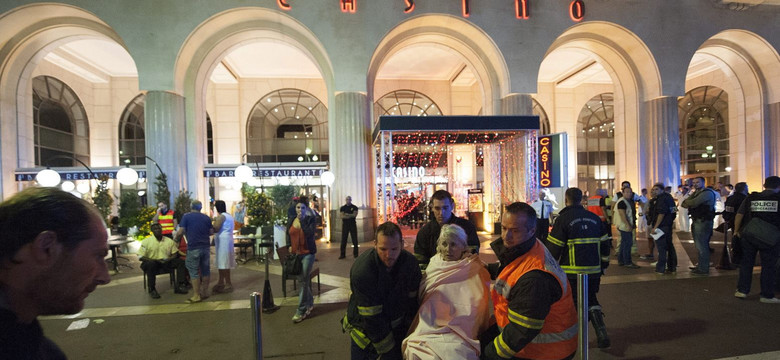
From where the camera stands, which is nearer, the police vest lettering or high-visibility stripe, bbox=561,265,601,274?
high-visibility stripe, bbox=561,265,601,274

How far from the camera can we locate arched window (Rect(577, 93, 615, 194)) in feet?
78.6

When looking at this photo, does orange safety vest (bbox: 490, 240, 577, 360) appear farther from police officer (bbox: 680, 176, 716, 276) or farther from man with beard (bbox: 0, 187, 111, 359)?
police officer (bbox: 680, 176, 716, 276)

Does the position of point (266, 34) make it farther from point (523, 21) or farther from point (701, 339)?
point (701, 339)

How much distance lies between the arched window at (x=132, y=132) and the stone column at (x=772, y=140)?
31455mm

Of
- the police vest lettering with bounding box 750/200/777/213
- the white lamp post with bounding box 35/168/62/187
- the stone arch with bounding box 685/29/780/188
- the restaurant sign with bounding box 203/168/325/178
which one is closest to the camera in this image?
the police vest lettering with bounding box 750/200/777/213

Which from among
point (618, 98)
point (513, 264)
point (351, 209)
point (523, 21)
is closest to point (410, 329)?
point (513, 264)

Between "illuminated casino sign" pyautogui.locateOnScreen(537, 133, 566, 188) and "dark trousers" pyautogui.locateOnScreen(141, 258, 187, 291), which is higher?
"illuminated casino sign" pyautogui.locateOnScreen(537, 133, 566, 188)

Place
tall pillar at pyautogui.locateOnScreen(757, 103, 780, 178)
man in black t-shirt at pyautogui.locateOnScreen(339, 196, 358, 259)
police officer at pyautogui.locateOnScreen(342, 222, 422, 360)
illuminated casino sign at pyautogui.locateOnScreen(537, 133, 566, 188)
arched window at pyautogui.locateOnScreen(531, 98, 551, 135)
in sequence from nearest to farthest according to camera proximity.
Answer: police officer at pyautogui.locateOnScreen(342, 222, 422, 360)
man in black t-shirt at pyautogui.locateOnScreen(339, 196, 358, 259)
illuminated casino sign at pyautogui.locateOnScreen(537, 133, 566, 188)
tall pillar at pyautogui.locateOnScreen(757, 103, 780, 178)
arched window at pyautogui.locateOnScreen(531, 98, 551, 135)

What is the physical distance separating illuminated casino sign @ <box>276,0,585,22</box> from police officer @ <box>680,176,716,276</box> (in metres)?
9.54

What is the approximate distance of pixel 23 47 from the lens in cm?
1405

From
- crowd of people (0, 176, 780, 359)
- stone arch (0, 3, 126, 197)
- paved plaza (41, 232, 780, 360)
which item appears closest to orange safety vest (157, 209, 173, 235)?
paved plaza (41, 232, 780, 360)

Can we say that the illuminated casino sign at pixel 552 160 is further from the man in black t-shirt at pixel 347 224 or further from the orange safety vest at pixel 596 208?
the man in black t-shirt at pixel 347 224

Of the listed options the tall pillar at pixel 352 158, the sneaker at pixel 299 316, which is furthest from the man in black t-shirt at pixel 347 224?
the sneaker at pixel 299 316

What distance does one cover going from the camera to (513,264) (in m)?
2.50
